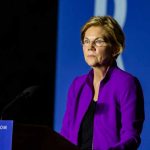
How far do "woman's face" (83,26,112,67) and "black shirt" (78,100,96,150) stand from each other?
9.6 inches

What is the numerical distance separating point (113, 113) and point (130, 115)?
0.33 feet

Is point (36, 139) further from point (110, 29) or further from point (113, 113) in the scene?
point (110, 29)

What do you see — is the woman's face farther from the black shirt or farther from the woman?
the black shirt

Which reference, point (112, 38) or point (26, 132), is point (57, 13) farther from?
point (26, 132)

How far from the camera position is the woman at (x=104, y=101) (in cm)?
215

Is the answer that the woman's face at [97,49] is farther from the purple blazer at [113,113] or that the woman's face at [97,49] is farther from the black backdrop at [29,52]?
the black backdrop at [29,52]

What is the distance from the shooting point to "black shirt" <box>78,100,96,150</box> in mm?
2189

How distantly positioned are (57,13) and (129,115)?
1.33 metres

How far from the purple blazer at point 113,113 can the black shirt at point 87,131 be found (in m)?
0.02

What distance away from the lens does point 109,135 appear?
2184mm

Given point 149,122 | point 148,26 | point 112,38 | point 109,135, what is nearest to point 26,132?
point 109,135

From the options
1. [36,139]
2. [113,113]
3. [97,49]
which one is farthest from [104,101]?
[36,139]

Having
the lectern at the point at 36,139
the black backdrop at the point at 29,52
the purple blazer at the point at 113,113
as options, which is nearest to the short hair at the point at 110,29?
the purple blazer at the point at 113,113

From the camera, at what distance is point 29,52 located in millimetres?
3369
